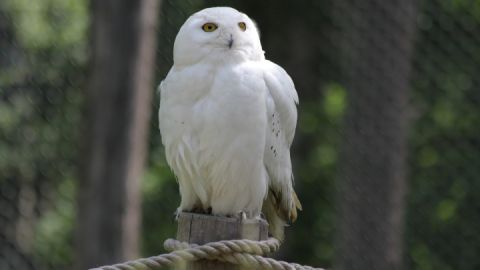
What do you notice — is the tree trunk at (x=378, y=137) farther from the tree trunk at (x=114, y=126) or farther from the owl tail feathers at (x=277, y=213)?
the owl tail feathers at (x=277, y=213)

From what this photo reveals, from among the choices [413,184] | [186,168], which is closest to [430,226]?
[413,184]

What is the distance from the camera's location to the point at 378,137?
13.9 feet

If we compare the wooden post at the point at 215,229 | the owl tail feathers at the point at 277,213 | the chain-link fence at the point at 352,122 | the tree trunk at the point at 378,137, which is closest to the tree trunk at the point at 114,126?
the chain-link fence at the point at 352,122

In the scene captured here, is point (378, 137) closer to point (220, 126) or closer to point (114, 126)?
point (114, 126)

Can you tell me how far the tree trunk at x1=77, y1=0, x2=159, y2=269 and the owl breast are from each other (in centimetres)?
110

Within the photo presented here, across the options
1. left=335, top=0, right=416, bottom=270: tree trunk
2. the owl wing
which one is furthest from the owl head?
left=335, top=0, right=416, bottom=270: tree trunk

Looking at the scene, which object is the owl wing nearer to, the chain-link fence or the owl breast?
the owl breast

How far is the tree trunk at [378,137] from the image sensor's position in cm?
424

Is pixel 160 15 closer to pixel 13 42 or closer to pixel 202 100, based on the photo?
pixel 13 42

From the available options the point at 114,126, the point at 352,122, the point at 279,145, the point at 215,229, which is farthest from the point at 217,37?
the point at 352,122

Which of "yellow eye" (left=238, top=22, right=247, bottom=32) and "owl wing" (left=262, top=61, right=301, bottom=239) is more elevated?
"yellow eye" (left=238, top=22, right=247, bottom=32)

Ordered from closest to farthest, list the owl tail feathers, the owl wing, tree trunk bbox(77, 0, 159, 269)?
the owl wing → the owl tail feathers → tree trunk bbox(77, 0, 159, 269)

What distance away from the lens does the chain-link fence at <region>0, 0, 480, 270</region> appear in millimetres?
4258

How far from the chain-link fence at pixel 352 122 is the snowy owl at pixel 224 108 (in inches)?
56.1
